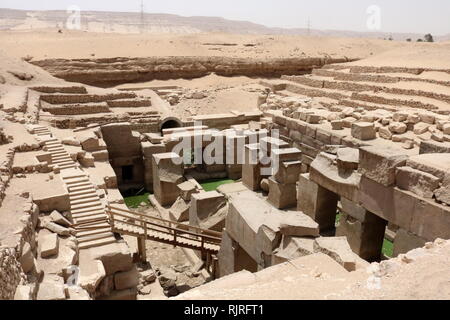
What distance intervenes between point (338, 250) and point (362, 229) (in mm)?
2689

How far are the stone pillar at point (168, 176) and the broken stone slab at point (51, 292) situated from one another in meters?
6.75

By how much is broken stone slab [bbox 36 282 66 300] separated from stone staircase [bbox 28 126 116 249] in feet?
7.91

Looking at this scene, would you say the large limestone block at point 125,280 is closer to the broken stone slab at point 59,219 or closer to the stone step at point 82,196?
the broken stone slab at point 59,219

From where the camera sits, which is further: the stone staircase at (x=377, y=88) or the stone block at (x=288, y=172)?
the stone staircase at (x=377, y=88)

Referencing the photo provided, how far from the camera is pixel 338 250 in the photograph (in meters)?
4.80

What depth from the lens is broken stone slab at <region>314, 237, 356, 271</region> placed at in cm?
454

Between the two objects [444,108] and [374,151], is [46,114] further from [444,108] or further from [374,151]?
[444,108]

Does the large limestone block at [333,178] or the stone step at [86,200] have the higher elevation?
the large limestone block at [333,178]

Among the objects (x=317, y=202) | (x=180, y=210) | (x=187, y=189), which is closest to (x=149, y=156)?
(x=187, y=189)

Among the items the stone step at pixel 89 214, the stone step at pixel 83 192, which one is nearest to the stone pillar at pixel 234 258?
the stone step at pixel 89 214

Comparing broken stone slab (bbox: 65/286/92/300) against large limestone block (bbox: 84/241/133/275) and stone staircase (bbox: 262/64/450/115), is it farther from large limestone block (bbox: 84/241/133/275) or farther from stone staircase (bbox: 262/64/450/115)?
stone staircase (bbox: 262/64/450/115)

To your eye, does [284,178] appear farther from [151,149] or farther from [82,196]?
[151,149]

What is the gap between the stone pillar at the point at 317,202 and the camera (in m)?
8.34

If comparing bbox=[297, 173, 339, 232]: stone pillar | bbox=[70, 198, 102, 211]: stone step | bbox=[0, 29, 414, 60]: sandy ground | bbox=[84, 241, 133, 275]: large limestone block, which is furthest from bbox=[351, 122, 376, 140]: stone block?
bbox=[0, 29, 414, 60]: sandy ground
